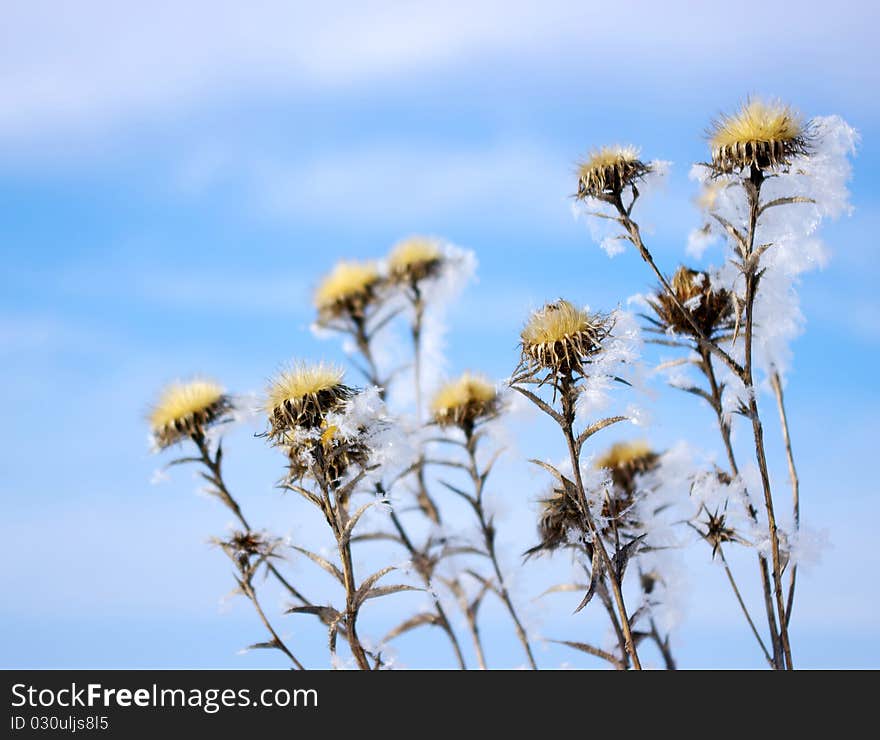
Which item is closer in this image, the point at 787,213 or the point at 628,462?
the point at 787,213

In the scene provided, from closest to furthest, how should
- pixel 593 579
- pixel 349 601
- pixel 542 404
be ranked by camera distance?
pixel 542 404 < pixel 593 579 < pixel 349 601

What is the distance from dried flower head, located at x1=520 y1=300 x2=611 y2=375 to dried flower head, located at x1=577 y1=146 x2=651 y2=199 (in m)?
0.98

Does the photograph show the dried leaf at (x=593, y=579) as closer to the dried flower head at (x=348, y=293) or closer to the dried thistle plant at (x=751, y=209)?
the dried thistle plant at (x=751, y=209)

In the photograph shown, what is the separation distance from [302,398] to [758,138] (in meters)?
3.08

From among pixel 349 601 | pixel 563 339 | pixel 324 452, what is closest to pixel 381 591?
pixel 349 601

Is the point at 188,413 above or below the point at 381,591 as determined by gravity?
above

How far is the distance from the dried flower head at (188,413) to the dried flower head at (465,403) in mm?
1732

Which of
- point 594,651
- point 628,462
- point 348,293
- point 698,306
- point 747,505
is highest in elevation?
point 348,293

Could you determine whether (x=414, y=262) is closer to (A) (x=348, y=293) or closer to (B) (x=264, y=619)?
(A) (x=348, y=293)

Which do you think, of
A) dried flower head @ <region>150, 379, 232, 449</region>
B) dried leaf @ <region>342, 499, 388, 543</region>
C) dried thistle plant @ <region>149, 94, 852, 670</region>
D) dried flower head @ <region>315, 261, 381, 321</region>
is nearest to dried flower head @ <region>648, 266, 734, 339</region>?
dried thistle plant @ <region>149, 94, 852, 670</region>

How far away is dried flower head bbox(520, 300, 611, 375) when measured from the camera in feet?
16.4

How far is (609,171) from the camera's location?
5672 millimetres

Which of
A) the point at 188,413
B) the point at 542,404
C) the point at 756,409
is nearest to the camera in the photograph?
the point at 542,404
